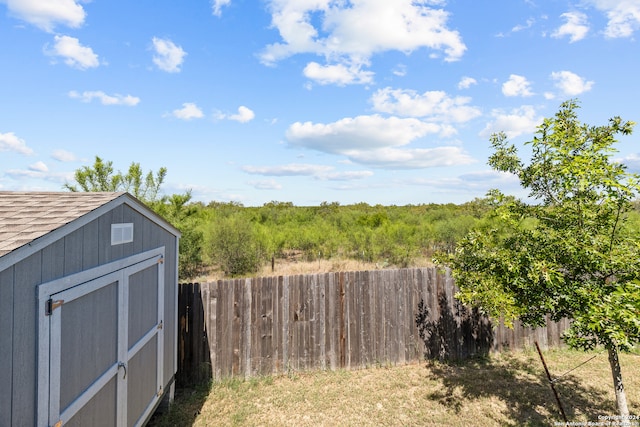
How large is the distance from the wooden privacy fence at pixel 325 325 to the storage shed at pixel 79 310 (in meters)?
1.26

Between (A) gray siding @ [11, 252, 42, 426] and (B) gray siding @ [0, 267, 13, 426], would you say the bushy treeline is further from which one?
(B) gray siding @ [0, 267, 13, 426]

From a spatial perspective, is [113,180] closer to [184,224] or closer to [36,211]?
[184,224]

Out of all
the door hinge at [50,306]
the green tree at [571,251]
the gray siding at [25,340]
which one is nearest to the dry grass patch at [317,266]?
the green tree at [571,251]

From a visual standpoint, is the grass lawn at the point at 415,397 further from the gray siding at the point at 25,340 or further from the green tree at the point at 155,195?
the green tree at the point at 155,195

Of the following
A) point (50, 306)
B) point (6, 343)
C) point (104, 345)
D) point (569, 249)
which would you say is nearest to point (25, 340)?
point (6, 343)

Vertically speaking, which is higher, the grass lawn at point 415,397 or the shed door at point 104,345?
the shed door at point 104,345

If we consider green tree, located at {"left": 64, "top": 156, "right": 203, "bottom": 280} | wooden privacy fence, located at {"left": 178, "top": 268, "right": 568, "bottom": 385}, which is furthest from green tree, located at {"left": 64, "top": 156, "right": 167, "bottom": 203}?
wooden privacy fence, located at {"left": 178, "top": 268, "right": 568, "bottom": 385}

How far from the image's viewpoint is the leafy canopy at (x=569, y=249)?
3.17 m

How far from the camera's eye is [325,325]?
6523 millimetres

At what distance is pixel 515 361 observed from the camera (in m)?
6.88

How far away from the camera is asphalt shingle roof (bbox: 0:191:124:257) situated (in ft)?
7.66

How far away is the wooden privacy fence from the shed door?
1290 millimetres

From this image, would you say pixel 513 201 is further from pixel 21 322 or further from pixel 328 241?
pixel 328 241

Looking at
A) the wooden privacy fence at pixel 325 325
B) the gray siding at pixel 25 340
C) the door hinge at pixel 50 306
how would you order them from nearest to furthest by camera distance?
the gray siding at pixel 25 340
the door hinge at pixel 50 306
the wooden privacy fence at pixel 325 325
